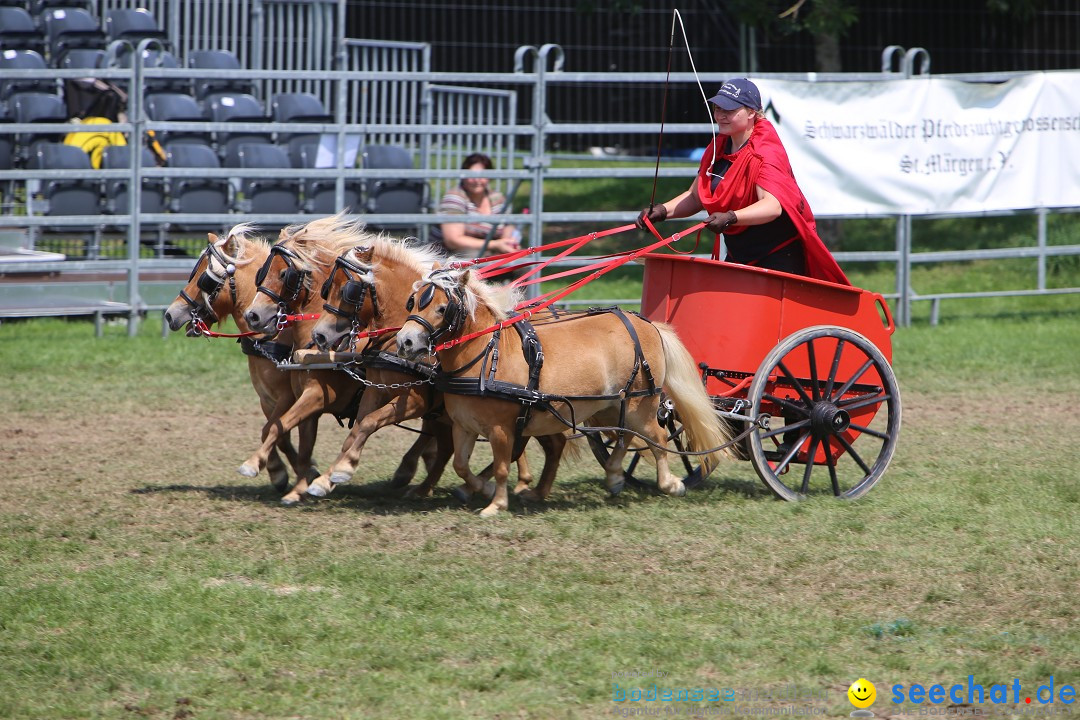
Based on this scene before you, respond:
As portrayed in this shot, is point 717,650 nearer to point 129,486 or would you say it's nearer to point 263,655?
point 263,655

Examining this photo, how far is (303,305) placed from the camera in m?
6.39

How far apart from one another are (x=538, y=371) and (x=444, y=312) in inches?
22.6

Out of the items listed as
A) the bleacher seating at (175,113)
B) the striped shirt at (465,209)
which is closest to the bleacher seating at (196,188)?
the bleacher seating at (175,113)

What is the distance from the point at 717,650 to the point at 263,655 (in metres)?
1.59

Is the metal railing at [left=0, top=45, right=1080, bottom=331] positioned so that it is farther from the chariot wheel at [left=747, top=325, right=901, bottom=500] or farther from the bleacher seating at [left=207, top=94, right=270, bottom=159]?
the chariot wheel at [left=747, top=325, right=901, bottom=500]

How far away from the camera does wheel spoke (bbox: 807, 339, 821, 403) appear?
6.38 m

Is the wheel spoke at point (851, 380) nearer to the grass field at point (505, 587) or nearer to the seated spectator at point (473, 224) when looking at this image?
the grass field at point (505, 587)

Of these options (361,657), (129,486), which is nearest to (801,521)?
(361,657)

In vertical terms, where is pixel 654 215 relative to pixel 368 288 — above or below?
above

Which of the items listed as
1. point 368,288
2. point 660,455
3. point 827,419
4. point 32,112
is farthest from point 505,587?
point 32,112

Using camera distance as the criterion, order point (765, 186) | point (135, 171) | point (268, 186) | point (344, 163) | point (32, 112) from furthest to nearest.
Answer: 1. point (32, 112)
2. point (268, 186)
3. point (344, 163)
4. point (135, 171)
5. point (765, 186)

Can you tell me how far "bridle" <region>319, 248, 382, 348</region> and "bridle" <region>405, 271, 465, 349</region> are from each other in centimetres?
28

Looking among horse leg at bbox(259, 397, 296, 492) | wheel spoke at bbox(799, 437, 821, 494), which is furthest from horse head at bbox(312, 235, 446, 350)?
wheel spoke at bbox(799, 437, 821, 494)

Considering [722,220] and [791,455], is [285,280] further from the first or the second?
[791,455]
